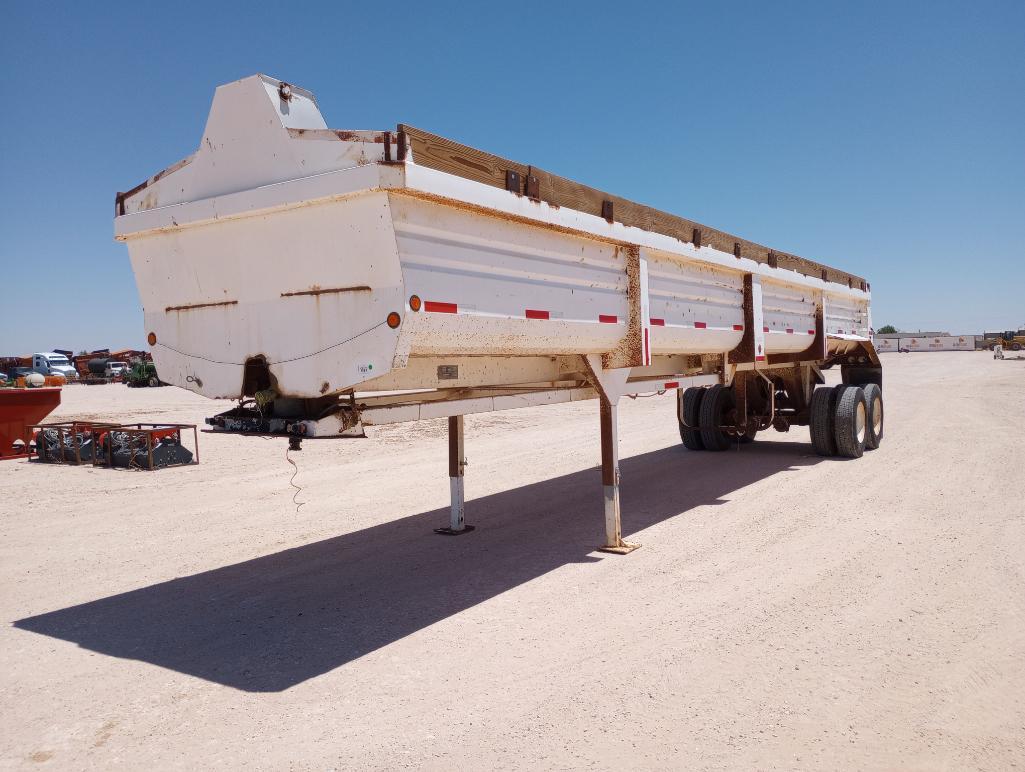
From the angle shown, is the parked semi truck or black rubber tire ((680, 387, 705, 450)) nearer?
black rubber tire ((680, 387, 705, 450))

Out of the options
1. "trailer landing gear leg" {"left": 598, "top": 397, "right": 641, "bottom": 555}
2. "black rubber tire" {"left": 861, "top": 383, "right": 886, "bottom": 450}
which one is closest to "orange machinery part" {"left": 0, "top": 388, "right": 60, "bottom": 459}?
"trailer landing gear leg" {"left": 598, "top": 397, "right": 641, "bottom": 555}

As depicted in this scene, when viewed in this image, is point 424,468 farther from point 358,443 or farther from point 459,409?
point 459,409

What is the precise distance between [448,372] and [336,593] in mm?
1796

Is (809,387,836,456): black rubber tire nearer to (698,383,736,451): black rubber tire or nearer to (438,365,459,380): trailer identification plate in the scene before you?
(698,383,736,451): black rubber tire

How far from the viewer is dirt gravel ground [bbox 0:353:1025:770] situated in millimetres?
3104

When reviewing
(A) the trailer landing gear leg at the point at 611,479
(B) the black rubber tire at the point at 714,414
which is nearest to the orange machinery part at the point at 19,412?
(A) the trailer landing gear leg at the point at 611,479

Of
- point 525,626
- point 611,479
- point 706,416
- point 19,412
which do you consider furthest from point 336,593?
point 19,412

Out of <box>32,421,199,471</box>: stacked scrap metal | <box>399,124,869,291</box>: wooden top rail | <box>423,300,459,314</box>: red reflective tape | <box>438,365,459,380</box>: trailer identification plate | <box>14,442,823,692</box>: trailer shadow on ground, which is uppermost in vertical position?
<box>399,124,869,291</box>: wooden top rail

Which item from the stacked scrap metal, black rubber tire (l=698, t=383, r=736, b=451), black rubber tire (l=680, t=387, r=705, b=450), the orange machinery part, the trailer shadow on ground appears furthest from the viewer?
the orange machinery part

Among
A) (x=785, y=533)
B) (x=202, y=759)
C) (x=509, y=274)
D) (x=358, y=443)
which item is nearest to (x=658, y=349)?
(x=785, y=533)

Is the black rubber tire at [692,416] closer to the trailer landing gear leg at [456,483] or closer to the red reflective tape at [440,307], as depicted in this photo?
the trailer landing gear leg at [456,483]

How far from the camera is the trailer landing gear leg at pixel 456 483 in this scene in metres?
6.63

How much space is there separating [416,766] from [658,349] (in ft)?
13.8

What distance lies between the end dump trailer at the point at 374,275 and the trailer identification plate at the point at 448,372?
24 millimetres
